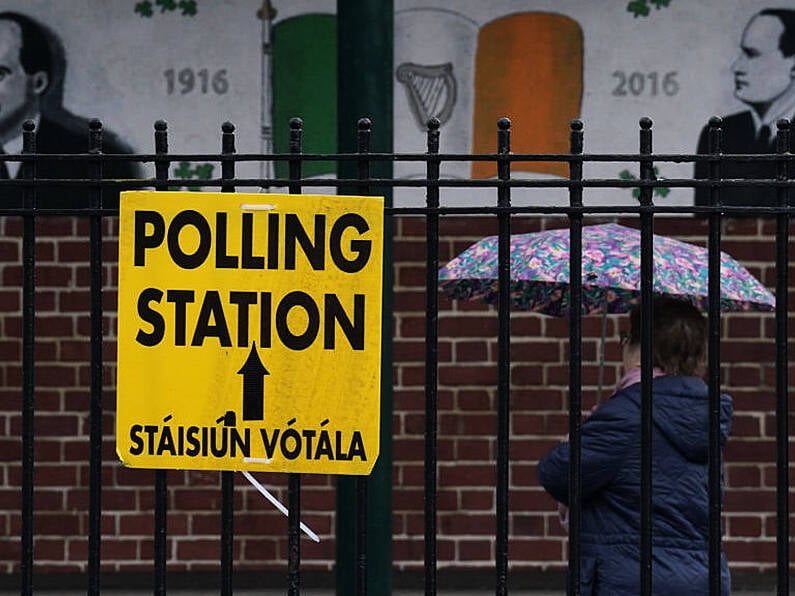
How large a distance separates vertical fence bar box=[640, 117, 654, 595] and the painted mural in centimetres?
391

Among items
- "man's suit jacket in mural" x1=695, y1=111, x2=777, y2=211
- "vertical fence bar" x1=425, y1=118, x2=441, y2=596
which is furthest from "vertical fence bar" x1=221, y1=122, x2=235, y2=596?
"man's suit jacket in mural" x1=695, y1=111, x2=777, y2=211

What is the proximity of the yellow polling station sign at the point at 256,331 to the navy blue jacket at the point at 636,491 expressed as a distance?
907 mm

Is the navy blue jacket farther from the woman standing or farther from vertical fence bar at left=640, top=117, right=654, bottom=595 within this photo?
vertical fence bar at left=640, top=117, right=654, bottom=595

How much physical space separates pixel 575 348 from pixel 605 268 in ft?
3.62

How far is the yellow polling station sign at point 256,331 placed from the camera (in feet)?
12.5

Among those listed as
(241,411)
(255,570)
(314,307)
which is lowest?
(255,570)

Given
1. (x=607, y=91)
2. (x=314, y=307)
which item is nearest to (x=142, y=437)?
(x=314, y=307)

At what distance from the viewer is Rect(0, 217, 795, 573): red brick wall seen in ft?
25.5

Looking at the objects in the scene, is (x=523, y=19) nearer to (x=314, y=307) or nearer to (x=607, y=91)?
(x=607, y=91)

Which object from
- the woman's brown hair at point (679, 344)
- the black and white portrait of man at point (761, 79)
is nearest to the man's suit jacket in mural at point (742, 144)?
the black and white portrait of man at point (761, 79)

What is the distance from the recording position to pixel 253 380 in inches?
149

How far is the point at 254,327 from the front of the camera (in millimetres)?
3803

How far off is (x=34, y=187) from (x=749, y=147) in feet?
15.4

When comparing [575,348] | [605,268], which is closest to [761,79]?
[605,268]
